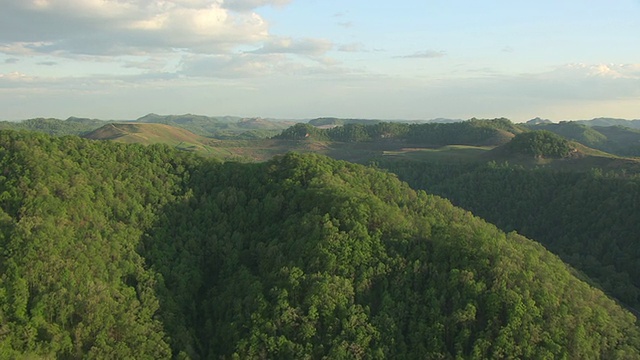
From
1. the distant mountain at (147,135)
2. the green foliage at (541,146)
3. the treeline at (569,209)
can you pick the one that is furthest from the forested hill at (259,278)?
the distant mountain at (147,135)

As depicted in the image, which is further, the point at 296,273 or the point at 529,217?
the point at 529,217

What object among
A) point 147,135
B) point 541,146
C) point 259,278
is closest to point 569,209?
point 541,146

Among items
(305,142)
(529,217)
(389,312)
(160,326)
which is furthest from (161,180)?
(305,142)

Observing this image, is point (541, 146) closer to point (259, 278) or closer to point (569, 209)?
point (569, 209)

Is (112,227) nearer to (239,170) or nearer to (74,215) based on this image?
(74,215)

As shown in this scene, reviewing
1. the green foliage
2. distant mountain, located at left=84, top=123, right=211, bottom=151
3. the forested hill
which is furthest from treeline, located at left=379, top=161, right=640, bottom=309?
distant mountain, located at left=84, top=123, right=211, bottom=151
